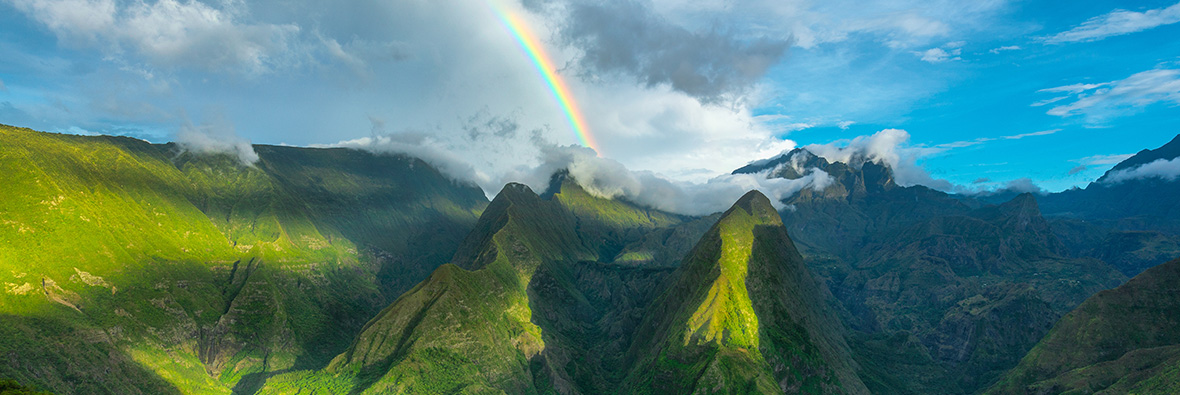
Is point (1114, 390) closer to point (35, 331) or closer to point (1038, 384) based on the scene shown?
point (1038, 384)

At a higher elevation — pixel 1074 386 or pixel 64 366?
pixel 64 366

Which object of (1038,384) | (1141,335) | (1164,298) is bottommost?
(1038,384)

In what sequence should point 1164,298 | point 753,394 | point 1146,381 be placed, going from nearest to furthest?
point 1146,381 → point 753,394 → point 1164,298

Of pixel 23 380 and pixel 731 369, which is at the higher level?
pixel 23 380

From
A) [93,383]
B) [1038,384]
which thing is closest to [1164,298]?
[1038,384]

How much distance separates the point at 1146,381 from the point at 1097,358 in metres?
47.4

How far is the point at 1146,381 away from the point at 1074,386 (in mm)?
25760

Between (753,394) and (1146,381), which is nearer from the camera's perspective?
(1146,381)

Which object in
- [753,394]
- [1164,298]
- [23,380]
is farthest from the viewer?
[1164,298]

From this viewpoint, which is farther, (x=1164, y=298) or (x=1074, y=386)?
(x=1164, y=298)

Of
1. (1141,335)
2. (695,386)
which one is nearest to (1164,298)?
(1141,335)

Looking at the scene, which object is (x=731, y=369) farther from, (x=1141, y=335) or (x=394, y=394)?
(x=1141, y=335)

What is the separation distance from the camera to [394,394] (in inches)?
7746

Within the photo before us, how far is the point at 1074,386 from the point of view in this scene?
17938 centimetres
